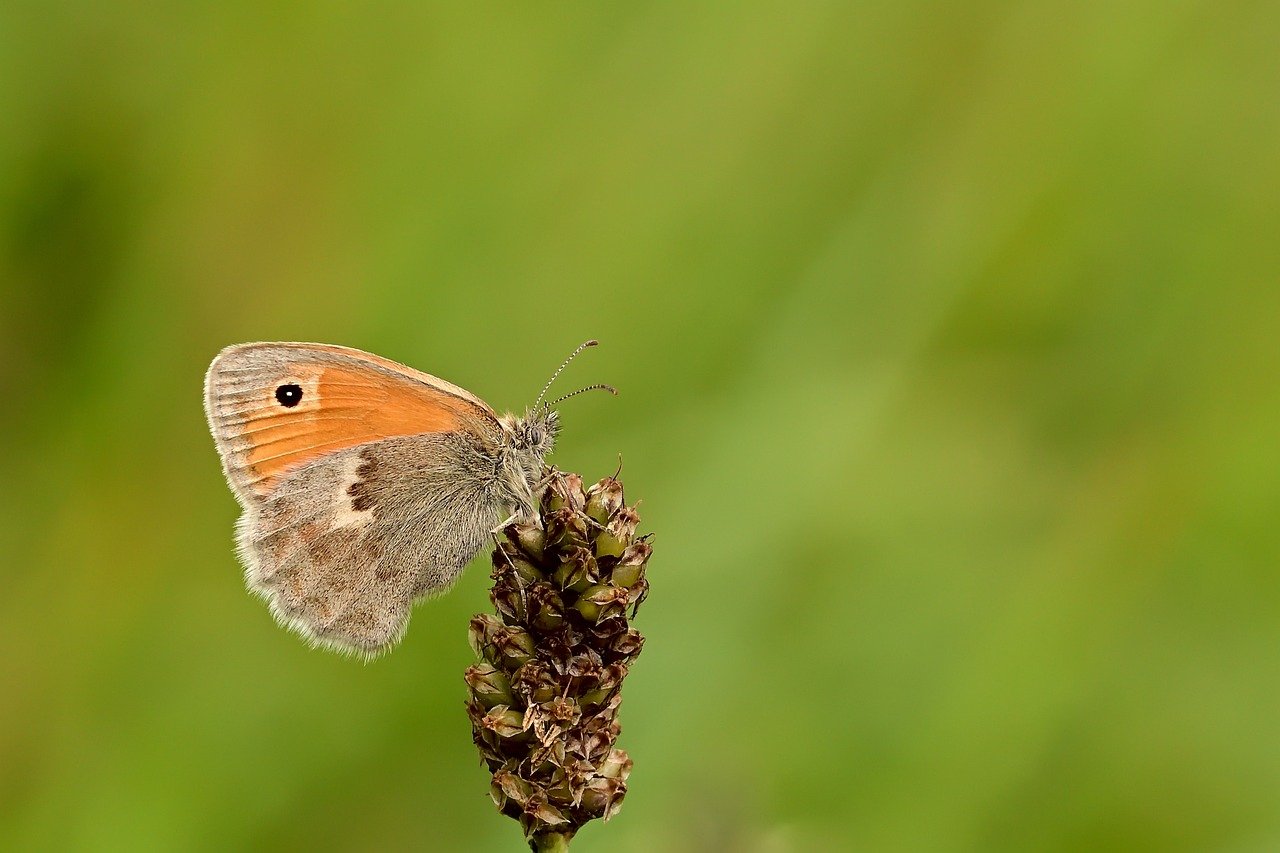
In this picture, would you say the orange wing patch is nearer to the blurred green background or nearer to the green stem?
the blurred green background

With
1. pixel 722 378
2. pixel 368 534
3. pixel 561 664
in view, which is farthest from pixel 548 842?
pixel 722 378

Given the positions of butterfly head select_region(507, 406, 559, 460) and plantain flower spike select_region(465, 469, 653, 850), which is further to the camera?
butterfly head select_region(507, 406, 559, 460)

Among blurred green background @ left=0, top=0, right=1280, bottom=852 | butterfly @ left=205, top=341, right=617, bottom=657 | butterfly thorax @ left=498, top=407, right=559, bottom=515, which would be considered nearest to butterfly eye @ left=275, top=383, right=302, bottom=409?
butterfly @ left=205, top=341, right=617, bottom=657

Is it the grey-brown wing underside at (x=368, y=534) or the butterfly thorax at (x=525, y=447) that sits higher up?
the butterfly thorax at (x=525, y=447)

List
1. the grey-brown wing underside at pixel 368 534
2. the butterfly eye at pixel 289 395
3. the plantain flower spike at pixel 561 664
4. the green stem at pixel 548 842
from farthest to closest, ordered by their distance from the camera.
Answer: the butterfly eye at pixel 289 395 → the grey-brown wing underside at pixel 368 534 → the plantain flower spike at pixel 561 664 → the green stem at pixel 548 842

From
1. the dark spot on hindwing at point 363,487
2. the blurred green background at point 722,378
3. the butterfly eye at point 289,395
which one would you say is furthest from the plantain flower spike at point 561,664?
the butterfly eye at point 289,395

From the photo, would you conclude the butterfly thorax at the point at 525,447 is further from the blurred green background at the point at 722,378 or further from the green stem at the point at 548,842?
the green stem at the point at 548,842

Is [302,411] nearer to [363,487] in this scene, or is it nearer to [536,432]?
[363,487]
